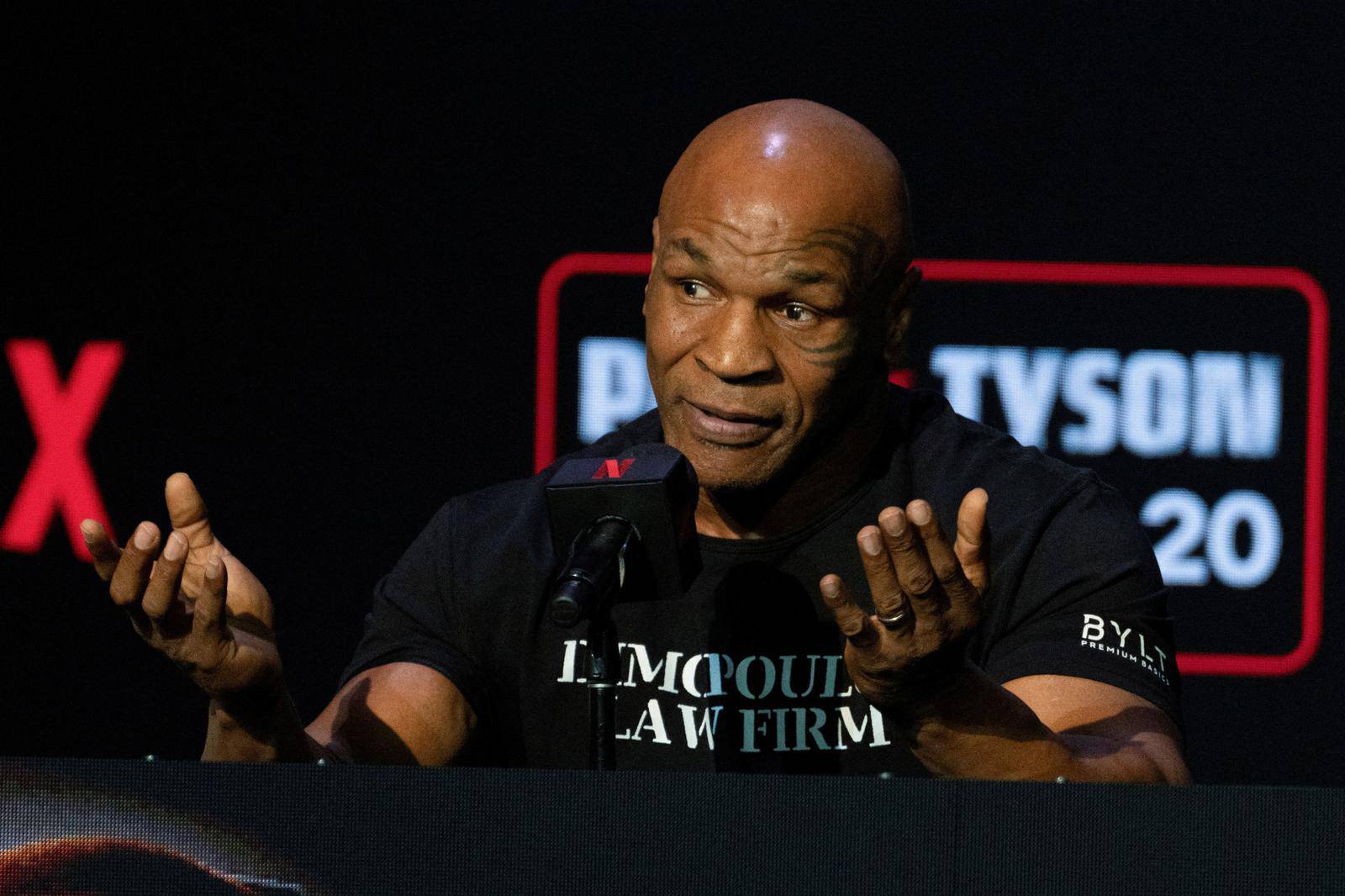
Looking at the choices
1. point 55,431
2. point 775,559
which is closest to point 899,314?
point 775,559

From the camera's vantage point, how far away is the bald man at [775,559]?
5.78ft

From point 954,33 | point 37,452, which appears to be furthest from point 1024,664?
point 37,452

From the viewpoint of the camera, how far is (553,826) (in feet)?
3.29

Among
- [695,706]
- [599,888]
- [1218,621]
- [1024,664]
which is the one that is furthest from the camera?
[1218,621]

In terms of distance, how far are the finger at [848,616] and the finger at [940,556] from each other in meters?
0.06

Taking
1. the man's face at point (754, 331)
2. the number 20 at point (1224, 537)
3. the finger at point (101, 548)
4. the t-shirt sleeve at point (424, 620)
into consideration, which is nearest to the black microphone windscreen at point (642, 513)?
the finger at point (101, 548)

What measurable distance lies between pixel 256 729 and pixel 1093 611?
0.88 meters

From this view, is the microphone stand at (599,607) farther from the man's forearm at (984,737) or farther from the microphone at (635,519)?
the man's forearm at (984,737)

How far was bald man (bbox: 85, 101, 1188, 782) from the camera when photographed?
1.76 meters

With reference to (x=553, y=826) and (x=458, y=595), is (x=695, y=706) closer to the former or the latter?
(x=458, y=595)

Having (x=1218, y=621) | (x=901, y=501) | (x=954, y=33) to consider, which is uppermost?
(x=954, y=33)

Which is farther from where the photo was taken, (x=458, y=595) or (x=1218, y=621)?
(x=1218, y=621)

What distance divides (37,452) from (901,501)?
5.47 ft

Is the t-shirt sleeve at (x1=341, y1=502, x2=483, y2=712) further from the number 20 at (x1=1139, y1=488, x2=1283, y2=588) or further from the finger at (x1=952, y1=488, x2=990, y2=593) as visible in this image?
the number 20 at (x1=1139, y1=488, x2=1283, y2=588)
